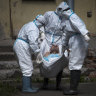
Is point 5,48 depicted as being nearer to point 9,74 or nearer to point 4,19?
point 9,74

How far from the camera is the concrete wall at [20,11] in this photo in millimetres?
11484

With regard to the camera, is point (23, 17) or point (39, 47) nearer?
point (39, 47)

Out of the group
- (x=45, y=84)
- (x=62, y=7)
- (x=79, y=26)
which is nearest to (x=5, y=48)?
(x=45, y=84)

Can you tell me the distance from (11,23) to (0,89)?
368 centimetres

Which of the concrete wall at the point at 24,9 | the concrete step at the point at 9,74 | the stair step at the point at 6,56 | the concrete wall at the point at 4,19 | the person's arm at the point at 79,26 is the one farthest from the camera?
the concrete wall at the point at 24,9

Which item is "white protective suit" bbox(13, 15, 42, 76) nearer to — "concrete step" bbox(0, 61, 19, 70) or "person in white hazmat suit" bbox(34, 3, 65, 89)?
"person in white hazmat suit" bbox(34, 3, 65, 89)

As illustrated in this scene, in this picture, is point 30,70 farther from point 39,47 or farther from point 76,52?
point 76,52

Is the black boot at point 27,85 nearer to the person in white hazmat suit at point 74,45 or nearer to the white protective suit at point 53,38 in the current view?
the white protective suit at point 53,38

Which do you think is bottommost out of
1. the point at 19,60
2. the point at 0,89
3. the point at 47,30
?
the point at 0,89

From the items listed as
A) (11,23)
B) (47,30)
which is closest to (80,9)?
(11,23)

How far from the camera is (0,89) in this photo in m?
8.25

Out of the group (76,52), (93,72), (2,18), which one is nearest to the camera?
(76,52)

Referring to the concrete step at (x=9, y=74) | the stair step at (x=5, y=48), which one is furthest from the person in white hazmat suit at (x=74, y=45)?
the stair step at (x=5, y=48)

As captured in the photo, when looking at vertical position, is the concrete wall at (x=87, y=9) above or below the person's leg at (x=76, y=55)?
above
